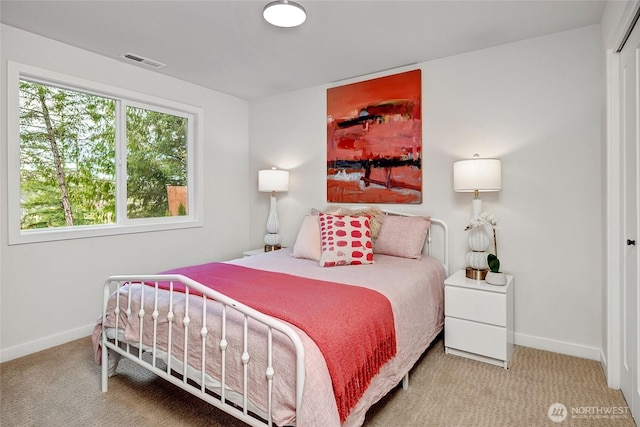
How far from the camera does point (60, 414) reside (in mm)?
1865

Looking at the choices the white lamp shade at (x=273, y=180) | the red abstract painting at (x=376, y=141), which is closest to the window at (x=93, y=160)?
the white lamp shade at (x=273, y=180)

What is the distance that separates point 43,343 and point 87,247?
0.78 metres

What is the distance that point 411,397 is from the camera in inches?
79.2

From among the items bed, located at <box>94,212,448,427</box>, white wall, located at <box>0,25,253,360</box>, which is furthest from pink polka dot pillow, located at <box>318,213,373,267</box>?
white wall, located at <box>0,25,253,360</box>

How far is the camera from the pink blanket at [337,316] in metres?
1.43

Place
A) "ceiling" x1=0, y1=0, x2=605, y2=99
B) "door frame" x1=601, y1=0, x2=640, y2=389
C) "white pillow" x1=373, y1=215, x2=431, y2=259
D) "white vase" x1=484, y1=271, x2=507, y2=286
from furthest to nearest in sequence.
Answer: "white pillow" x1=373, y1=215, x2=431, y2=259, "white vase" x1=484, y1=271, x2=507, y2=286, "ceiling" x1=0, y1=0, x2=605, y2=99, "door frame" x1=601, y1=0, x2=640, y2=389

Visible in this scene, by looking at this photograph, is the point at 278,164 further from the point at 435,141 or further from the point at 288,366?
the point at 288,366

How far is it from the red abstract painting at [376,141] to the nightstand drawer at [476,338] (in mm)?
1178

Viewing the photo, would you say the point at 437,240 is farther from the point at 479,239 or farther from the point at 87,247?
the point at 87,247

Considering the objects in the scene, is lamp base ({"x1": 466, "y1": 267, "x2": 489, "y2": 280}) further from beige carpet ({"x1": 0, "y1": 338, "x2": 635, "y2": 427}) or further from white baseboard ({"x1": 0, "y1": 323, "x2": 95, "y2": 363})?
white baseboard ({"x1": 0, "y1": 323, "x2": 95, "y2": 363})

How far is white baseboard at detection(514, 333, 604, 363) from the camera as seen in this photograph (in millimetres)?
2453

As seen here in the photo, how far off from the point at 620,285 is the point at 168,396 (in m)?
2.76

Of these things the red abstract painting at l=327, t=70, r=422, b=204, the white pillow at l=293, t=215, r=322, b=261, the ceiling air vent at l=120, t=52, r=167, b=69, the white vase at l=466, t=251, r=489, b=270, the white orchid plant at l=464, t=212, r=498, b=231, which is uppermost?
the ceiling air vent at l=120, t=52, r=167, b=69

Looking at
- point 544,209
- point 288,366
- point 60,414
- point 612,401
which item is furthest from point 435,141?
point 60,414
